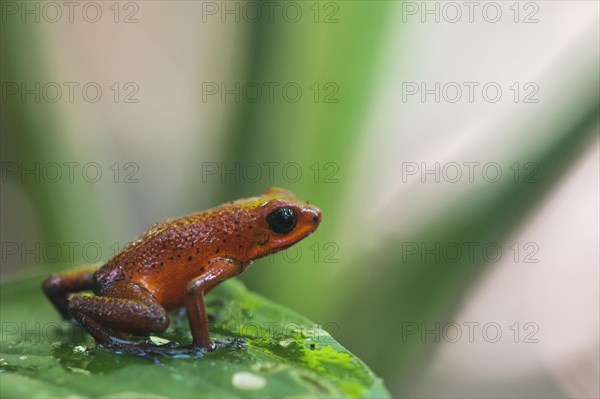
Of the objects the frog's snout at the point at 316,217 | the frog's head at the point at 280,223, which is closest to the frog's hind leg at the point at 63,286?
the frog's head at the point at 280,223

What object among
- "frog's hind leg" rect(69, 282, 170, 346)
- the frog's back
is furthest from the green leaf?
the frog's back

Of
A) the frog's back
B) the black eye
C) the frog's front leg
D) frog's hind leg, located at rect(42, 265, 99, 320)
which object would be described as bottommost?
frog's hind leg, located at rect(42, 265, 99, 320)

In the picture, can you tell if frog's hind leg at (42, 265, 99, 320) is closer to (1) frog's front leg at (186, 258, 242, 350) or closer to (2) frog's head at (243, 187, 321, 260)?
(1) frog's front leg at (186, 258, 242, 350)

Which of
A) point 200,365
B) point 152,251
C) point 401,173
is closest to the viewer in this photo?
point 200,365

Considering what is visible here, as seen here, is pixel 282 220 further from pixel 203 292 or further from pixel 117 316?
pixel 117 316

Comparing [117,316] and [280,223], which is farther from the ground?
[280,223]

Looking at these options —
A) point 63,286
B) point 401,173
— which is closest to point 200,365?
point 63,286
